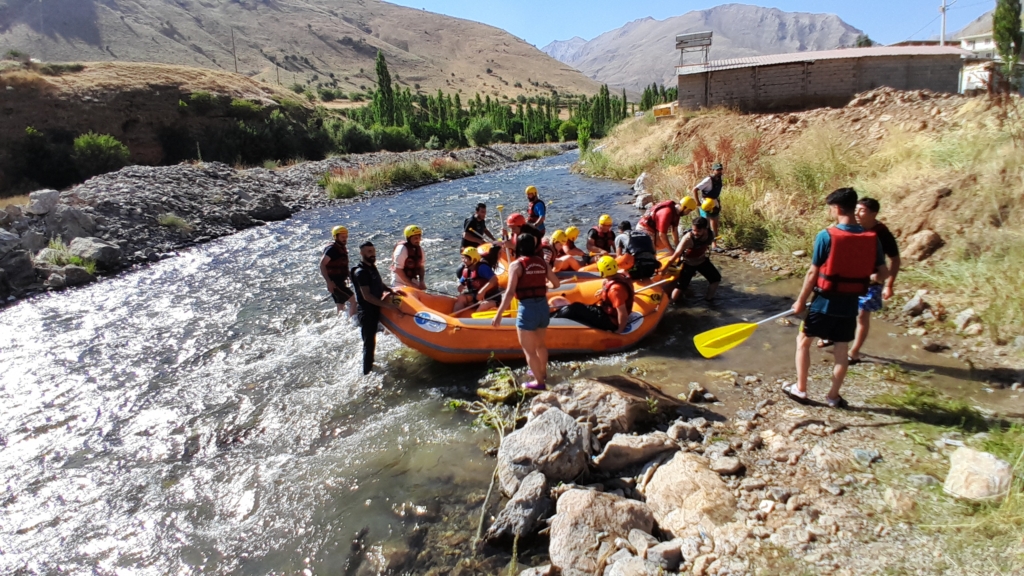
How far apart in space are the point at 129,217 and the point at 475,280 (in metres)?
11.8

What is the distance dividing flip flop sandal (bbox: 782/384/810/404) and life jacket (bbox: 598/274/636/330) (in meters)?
1.92

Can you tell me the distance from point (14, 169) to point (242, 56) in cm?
7855

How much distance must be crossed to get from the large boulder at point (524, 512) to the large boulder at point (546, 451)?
0.51ft

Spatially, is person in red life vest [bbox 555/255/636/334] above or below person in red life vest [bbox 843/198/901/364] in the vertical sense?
below

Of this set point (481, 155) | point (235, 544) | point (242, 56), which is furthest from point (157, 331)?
point (242, 56)

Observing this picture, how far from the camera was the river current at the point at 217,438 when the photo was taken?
396cm

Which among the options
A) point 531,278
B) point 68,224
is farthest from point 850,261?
point 68,224

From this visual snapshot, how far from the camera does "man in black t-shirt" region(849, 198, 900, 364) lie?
4473mm

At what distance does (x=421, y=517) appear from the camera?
13.0 ft

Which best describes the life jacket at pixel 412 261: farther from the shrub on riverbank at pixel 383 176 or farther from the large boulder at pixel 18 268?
the shrub on riverbank at pixel 383 176

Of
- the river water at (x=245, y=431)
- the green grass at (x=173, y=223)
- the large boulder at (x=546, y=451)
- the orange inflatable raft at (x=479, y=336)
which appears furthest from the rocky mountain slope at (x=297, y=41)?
the large boulder at (x=546, y=451)

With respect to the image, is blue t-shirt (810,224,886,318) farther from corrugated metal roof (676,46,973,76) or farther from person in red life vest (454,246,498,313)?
corrugated metal roof (676,46,973,76)

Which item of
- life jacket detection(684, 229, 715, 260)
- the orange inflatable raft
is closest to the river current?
the orange inflatable raft

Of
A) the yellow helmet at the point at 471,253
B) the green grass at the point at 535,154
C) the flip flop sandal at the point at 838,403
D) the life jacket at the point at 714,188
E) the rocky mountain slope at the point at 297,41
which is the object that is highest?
the rocky mountain slope at the point at 297,41
